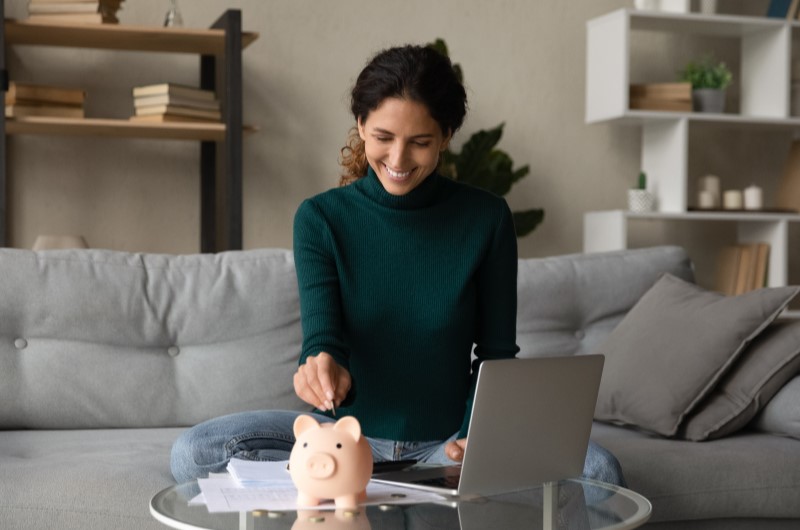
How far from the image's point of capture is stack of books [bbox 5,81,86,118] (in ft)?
10.1

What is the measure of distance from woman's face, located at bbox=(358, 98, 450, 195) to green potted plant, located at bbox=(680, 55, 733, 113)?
2.51 metres

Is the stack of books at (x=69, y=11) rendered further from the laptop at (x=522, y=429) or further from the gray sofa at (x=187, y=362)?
the laptop at (x=522, y=429)

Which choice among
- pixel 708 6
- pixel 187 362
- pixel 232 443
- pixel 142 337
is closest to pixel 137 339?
pixel 142 337

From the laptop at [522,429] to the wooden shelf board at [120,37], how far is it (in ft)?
7.08

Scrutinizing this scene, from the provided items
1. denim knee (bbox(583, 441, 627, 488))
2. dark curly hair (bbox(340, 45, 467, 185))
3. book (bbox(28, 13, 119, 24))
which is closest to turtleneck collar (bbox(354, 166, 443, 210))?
dark curly hair (bbox(340, 45, 467, 185))

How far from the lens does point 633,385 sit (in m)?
2.25

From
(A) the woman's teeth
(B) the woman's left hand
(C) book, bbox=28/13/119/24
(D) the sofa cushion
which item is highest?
(C) book, bbox=28/13/119/24

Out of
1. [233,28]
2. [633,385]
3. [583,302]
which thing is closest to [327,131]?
[233,28]

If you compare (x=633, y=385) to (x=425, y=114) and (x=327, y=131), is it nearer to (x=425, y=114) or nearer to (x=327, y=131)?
(x=425, y=114)

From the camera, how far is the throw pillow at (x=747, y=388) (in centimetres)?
217

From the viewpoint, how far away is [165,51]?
339 cm

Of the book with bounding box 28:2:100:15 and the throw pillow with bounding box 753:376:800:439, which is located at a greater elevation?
the book with bounding box 28:2:100:15

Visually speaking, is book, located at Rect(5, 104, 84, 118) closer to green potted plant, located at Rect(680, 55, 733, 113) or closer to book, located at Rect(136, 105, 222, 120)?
book, located at Rect(136, 105, 222, 120)

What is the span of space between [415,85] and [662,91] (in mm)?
2443
